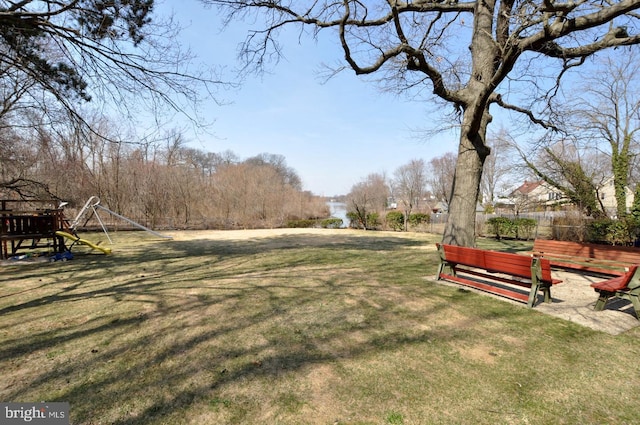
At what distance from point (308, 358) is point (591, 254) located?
8112 mm

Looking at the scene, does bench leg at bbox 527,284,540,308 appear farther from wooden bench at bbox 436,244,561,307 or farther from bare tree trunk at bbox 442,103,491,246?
bare tree trunk at bbox 442,103,491,246

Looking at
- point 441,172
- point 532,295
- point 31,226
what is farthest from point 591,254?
point 441,172

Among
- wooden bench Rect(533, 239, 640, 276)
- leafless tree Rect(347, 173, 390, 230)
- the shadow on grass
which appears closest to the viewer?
the shadow on grass

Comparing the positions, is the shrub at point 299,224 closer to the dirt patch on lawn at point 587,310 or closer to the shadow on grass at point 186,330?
the shadow on grass at point 186,330

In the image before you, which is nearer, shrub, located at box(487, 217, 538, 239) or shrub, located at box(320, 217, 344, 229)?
shrub, located at box(487, 217, 538, 239)

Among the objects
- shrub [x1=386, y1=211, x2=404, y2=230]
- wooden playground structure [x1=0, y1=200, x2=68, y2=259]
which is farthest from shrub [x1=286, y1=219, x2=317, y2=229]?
wooden playground structure [x1=0, y1=200, x2=68, y2=259]

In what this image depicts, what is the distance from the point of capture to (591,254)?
765cm

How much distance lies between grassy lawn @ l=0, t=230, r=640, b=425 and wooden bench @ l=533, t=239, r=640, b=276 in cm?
369

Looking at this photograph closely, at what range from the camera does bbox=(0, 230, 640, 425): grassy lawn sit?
2414 millimetres

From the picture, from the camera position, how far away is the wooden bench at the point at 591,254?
684 cm

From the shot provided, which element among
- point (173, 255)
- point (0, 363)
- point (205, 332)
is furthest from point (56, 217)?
point (205, 332)

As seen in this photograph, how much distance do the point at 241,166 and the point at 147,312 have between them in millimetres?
31122

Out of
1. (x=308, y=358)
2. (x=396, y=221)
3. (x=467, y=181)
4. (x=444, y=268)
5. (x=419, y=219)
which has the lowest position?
(x=308, y=358)

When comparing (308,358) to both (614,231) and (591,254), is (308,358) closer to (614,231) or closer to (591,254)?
(591,254)
